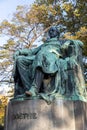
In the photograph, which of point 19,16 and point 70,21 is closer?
point 70,21

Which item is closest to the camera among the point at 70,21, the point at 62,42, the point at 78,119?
the point at 78,119

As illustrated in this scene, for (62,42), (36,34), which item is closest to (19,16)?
(36,34)

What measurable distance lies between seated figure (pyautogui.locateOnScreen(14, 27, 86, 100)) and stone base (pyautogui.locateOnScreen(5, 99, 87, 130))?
0.17 meters

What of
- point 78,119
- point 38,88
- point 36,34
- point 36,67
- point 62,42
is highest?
point 36,34

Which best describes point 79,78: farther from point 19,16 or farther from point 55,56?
point 19,16

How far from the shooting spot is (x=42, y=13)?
738 inches

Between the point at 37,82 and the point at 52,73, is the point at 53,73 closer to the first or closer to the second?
the point at 52,73

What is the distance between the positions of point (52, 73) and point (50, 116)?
956 millimetres

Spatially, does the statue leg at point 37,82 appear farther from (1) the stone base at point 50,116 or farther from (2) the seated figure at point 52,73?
(1) the stone base at point 50,116

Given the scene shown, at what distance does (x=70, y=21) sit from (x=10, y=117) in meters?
11.7

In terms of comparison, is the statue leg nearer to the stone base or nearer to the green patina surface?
the green patina surface

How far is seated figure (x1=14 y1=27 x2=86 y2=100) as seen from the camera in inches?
277

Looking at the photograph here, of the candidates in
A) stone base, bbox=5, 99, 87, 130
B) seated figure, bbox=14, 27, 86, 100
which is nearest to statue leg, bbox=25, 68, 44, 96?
seated figure, bbox=14, 27, 86, 100

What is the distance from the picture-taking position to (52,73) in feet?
23.5
